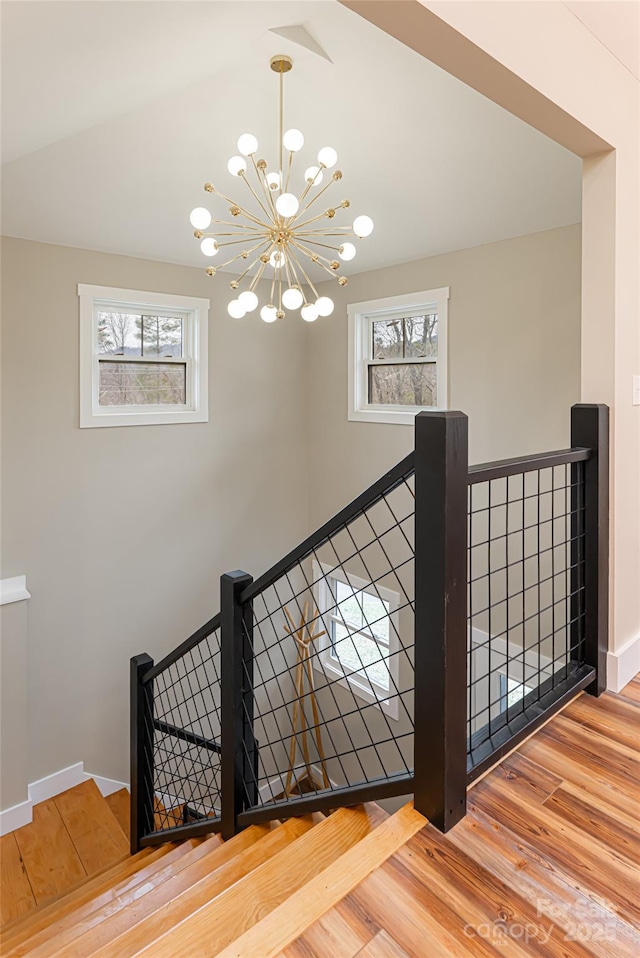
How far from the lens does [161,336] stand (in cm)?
477

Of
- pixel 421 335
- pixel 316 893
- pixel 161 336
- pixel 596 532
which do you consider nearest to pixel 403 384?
pixel 421 335

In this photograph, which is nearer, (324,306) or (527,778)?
(527,778)

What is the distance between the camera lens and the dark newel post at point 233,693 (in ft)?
7.32

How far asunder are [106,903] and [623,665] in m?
2.35

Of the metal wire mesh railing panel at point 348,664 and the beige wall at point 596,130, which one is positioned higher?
the beige wall at point 596,130

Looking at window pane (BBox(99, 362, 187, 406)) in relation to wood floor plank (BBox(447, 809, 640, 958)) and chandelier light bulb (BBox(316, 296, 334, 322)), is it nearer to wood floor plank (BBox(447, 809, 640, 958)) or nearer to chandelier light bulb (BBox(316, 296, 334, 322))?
chandelier light bulb (BBox(316, 296, 334, 322))

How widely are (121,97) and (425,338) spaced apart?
2.69 metres

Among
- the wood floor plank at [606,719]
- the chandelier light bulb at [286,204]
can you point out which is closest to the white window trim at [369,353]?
the chandelier light bulb at [286,204]

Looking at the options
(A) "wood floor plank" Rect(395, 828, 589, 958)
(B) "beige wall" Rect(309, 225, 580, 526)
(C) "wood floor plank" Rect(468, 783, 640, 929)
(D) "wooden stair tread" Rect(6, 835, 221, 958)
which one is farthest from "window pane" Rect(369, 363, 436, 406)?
(A) "wood floor plank" Rect(395, 828, 589, 958)

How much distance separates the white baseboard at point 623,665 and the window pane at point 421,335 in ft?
8.98

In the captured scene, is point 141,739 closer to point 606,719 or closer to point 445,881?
point 445,881

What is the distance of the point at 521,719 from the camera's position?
193 cm

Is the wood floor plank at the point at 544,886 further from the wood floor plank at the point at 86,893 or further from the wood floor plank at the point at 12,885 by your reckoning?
the wood floor plank at the point at 12,885

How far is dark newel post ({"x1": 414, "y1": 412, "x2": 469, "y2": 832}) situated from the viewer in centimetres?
149
